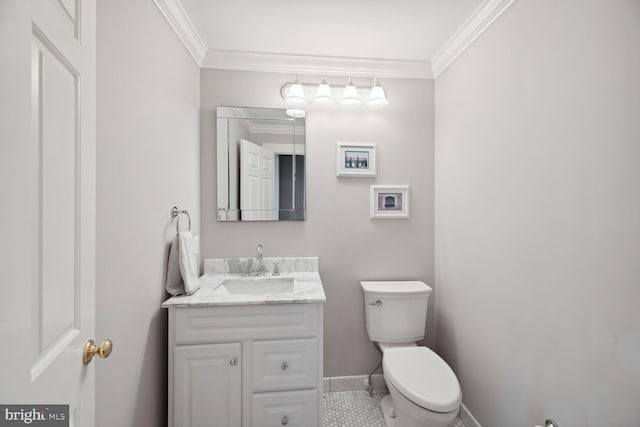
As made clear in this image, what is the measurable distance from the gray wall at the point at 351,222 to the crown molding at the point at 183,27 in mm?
297

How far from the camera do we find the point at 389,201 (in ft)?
7.35

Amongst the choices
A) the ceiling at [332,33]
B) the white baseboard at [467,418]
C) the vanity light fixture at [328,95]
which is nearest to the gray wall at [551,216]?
the white baseboard at [467,418]

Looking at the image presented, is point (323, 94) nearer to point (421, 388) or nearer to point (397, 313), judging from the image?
point (397, 313)

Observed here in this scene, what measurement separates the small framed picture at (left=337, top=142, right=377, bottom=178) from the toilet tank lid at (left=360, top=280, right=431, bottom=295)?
770mm

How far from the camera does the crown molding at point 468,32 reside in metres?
1.53

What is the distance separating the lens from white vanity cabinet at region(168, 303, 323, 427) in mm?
1550

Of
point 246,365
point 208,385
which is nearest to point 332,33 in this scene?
point 246,365

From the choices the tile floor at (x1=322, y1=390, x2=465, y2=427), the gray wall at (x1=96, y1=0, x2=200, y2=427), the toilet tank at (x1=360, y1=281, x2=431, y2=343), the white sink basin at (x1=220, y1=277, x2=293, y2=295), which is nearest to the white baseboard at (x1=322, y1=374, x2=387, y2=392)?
the tile floor at (x1=322, y1=390, x2=465, y2=427)

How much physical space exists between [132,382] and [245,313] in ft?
1.77

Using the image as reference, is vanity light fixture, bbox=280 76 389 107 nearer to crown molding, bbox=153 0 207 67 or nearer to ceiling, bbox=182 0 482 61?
ceiling, bbox=182 0 482 61

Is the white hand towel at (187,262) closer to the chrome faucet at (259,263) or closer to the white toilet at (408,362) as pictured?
the chrome faucet at (259,263)

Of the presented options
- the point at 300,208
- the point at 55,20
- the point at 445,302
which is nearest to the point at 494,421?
the point at 445,302

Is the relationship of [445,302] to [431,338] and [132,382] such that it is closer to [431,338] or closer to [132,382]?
[431,338]

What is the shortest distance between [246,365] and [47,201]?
128cm
